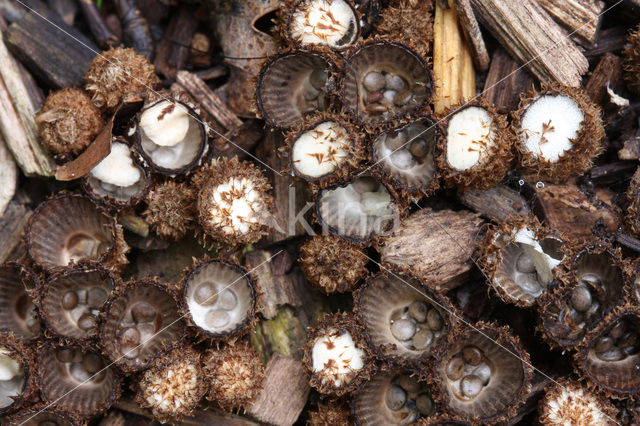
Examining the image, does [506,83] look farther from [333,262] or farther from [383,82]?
[333,262]

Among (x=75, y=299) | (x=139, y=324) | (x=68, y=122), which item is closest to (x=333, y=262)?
(x=139, y=324)

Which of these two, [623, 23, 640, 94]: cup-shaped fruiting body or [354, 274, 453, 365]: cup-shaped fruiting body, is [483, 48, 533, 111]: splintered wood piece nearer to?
[623, 23, 640, 94]: cup-shaped fruiting body

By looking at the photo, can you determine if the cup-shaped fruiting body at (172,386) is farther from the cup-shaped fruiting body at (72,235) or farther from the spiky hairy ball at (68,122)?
the spiky hairy ball at (68,122)

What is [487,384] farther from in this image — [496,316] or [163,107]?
[163,107]

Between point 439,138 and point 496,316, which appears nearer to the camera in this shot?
point 439,138

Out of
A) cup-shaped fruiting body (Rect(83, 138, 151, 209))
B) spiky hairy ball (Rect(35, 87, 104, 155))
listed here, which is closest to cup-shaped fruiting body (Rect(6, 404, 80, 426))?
cup-shaped fruiting body (Rect(83, 138, 151, 209))

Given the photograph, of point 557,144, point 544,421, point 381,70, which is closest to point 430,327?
point 544,421
